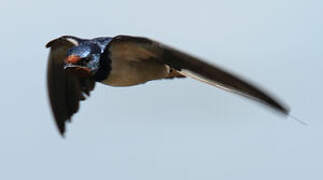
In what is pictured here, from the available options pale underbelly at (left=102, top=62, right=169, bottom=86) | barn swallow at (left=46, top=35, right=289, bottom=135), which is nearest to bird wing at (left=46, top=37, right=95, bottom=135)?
barn swallow at (left=46, top=35, right=289, bottom=135)

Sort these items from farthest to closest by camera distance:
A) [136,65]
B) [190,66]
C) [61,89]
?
[61,89] < [136,65] < [190,66]

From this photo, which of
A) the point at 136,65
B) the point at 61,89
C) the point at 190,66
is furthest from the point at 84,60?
the point at 61,89

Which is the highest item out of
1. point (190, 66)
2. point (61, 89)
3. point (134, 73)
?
point (190, 66)

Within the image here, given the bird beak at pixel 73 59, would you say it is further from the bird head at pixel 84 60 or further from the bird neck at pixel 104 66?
the bird neck at pixel 104 66

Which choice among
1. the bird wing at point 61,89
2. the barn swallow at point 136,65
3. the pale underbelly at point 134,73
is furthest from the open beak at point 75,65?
the bird wing at point 61,89

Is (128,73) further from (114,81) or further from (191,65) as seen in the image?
(191,65)

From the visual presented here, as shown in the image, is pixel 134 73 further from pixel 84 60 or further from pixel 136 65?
pixel 84 60
